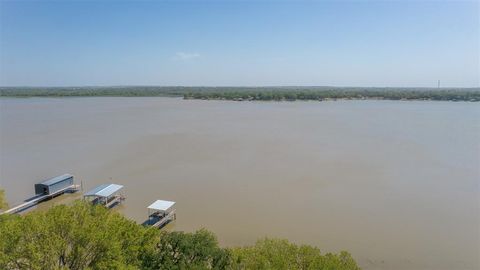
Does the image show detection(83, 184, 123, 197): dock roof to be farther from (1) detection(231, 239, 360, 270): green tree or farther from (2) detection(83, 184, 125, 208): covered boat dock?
(1) detection(231, 239, 360, 270): green tree

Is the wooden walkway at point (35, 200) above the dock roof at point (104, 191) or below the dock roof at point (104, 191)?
below

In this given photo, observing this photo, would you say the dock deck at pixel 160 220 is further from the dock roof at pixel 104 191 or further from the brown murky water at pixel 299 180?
the dock roof at pixel 104 191

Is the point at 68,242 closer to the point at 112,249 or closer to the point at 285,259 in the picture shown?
the point at 112,249

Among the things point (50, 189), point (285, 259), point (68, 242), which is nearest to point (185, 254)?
point (285, 259)

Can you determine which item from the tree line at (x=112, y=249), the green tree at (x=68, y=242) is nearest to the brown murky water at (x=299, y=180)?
the tree line at (x=112, y=249)

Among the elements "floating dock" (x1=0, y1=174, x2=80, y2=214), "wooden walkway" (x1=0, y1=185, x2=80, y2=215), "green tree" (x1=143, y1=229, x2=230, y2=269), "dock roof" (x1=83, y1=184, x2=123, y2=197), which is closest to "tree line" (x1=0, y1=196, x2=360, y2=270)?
"green tree" (x1=143, y1=229, x2=230, y2=269)
